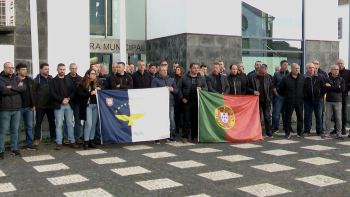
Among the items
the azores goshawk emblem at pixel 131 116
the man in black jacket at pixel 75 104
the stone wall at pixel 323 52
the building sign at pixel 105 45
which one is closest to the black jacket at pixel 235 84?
the azores goshawk emblem at pixel 131 116

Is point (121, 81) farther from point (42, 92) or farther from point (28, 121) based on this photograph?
point (28, 121)

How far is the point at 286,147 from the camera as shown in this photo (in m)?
9.43

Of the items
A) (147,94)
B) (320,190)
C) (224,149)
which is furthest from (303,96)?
(320,190)

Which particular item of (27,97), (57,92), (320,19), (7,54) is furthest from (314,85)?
(320,19)

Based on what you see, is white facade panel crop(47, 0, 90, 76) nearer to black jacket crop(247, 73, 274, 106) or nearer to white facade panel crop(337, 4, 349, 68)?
black jacket crop(247, 73, 274, 106)

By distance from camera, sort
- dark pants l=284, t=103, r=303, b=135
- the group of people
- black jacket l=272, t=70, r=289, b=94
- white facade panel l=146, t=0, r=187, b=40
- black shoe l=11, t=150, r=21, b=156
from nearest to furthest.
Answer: black shoe l=11, t=150, r=21, b=156 < the group of people < dark pants l=284, t=103, r=303, b=135 < black jacket l=272, t=70, r=289, b=94 < white facade panel l=146, t=0, r=187, b=40

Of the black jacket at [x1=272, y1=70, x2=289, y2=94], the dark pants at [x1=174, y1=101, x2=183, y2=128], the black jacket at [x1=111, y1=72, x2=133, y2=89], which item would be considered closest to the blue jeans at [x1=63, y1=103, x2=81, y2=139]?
the black jacket at [x1=111, y1=72, x2=133, y2=89]

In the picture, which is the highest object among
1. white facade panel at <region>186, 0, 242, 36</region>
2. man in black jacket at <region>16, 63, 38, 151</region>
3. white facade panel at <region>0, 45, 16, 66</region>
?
white facade panel at <region>186, 0, 242, 36</region>

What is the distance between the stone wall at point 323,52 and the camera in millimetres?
18891

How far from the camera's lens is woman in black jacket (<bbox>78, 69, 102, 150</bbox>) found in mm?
9352

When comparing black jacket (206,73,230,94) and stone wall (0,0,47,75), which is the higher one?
stone wall (0,0,47,75)

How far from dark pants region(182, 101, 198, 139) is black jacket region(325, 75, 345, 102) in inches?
135

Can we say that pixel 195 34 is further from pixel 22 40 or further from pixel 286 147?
pixel 286 147

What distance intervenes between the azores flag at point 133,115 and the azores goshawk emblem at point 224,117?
121 cm
